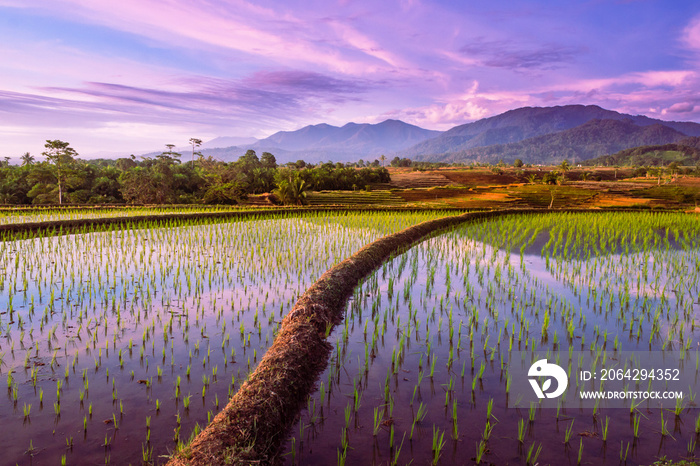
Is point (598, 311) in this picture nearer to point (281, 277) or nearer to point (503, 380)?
point (503, 380)

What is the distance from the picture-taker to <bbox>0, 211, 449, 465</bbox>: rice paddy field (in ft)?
9.34

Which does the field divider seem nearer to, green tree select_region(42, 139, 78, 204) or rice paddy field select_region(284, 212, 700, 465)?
rice paddy field select_region(284, 212, 700, 465)

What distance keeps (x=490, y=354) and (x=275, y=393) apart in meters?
2.42

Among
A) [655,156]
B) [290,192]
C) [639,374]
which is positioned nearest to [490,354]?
[639,374]

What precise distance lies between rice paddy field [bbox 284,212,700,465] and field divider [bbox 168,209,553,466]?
0.15 metres

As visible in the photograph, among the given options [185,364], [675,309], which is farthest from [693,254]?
[185,364]

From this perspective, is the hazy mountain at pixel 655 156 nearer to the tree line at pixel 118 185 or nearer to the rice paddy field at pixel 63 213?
the tree line at pixel 118 185

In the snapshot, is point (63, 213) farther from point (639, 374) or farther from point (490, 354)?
point (639, 374)

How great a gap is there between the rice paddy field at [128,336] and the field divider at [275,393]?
0.38 metres

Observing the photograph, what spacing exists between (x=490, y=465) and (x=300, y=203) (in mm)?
23351

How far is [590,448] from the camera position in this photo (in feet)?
9.10

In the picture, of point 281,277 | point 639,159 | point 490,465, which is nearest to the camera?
point 490,465

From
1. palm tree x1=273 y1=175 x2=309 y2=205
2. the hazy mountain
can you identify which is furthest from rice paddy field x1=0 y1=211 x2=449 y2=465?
the hazy mountain

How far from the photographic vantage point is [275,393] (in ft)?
9.98
